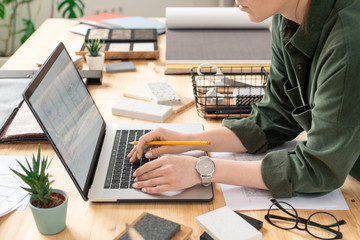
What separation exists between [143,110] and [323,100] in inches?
24.6

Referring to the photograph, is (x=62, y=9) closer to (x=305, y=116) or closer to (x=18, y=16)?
(x=18, y=16)

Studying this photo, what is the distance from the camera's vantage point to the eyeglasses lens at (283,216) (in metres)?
0.93

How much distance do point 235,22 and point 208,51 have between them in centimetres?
33

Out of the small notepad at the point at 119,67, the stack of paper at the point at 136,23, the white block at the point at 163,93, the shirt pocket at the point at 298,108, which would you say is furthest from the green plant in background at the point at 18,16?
the shirt pocket at the point at 298,108

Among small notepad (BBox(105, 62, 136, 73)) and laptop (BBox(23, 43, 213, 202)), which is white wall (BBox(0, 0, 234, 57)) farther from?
laptop (BBox(23, 43, 213, 202))

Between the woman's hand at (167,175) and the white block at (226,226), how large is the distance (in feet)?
0.38

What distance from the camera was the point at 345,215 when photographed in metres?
0.96

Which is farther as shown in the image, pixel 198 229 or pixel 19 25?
pixel 19 25

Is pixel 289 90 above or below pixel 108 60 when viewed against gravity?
above

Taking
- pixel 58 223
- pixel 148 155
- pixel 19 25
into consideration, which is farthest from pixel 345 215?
pixel 19 25

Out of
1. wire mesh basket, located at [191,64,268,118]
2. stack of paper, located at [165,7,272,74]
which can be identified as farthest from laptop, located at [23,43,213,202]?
stack of paper, located at [165,7,272,74]

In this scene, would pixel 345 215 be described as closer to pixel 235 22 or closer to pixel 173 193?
pixel 173 193

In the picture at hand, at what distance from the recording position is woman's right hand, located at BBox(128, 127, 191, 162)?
44.0 inches

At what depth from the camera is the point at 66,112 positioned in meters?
1.01
